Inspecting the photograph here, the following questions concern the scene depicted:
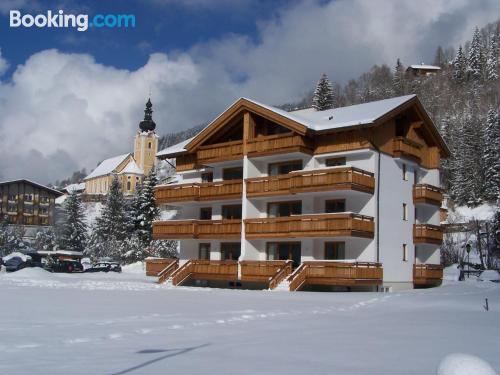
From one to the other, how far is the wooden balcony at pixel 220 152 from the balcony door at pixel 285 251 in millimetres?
5950

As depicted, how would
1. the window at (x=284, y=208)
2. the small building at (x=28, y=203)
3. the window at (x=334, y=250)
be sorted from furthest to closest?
the small building at (x=28, y=203) < the window at (x=284, y=208) < the window at (x=334, y=250)

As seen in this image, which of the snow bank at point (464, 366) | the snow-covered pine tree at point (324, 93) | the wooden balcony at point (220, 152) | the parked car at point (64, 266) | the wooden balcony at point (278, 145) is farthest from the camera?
the snow-covered pine tree at point (324, 93)

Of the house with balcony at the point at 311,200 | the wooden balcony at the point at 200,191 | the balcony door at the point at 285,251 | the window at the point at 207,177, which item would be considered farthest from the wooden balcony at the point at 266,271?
the window at the point at 207,177

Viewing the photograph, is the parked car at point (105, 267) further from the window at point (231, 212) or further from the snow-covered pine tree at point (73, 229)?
the window at point (231, 212)

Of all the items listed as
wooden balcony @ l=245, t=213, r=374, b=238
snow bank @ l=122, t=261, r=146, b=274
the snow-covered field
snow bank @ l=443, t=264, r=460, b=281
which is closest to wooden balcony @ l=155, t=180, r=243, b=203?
wooden balcony @ l=245, t=213, r=374, b=238

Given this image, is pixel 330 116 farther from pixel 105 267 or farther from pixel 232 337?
pixel 105 267

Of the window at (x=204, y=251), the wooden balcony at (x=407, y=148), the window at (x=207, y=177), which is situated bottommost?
the window at (x=204, y=251)

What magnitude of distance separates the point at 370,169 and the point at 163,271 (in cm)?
1496

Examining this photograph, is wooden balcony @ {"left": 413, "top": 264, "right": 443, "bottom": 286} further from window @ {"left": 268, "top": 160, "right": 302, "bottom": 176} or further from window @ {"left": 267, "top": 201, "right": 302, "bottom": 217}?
window @ {"left": 268, "top": 160, "right": 302, "bottom": 176}

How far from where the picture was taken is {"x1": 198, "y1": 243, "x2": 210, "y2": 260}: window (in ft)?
134

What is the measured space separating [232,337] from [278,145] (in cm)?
2378

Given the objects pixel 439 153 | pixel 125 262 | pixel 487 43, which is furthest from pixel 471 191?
pixel 487 43

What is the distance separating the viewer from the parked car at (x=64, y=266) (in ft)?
179

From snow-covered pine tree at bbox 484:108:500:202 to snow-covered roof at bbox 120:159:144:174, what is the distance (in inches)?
3238
